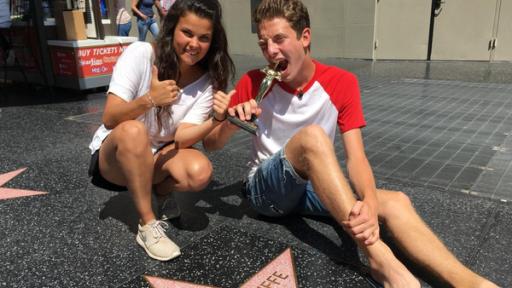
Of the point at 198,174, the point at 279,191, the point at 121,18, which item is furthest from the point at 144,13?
the point at 279,191

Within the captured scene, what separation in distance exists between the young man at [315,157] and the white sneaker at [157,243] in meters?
0.52

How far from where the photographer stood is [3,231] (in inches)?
104

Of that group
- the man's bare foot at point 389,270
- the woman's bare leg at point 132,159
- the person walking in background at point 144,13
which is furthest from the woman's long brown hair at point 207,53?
the person walking in background at point 144,13

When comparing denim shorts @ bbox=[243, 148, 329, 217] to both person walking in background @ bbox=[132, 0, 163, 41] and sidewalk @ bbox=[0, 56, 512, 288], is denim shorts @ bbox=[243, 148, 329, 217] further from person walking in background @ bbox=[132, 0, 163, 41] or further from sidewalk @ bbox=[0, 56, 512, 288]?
person walking in background @ bbox=[132, 0, 163, 41]

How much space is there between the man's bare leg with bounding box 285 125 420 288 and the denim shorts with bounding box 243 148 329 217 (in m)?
0.14

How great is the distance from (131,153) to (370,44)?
8.98 meters

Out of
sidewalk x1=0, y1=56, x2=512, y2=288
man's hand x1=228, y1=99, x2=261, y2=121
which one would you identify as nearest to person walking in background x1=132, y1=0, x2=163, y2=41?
sidewalk x1=0, y1=56, x2=512, y2=288

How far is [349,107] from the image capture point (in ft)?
7.34

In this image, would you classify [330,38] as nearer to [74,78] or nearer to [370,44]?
[370,44]

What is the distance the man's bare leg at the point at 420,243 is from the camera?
1846mm

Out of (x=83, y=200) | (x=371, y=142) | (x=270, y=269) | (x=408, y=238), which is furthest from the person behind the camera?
(x=371, y=142)

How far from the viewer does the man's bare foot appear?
1.84m

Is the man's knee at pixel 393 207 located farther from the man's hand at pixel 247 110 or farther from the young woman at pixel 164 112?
the young woman at pixel 164 112

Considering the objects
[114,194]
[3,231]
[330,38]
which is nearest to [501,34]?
[330,38]
